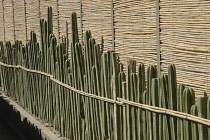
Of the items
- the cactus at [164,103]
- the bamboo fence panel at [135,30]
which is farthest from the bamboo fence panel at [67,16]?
the cactus at [164,103]

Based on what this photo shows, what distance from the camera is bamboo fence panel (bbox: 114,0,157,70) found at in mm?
6324

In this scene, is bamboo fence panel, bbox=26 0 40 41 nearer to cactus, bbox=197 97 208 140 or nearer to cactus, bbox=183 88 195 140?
cactus, bbox=183 88 195 140

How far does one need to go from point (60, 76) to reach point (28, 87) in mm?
2223

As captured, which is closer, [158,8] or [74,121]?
[158,8]

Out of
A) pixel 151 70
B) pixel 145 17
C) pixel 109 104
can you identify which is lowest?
pixel 109 104

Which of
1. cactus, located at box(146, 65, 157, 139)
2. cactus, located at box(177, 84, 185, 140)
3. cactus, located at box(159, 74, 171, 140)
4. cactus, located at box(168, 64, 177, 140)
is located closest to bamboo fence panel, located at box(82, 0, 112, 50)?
cactus, located at box(146, 65, 157, 139)

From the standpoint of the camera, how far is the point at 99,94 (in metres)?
7.14

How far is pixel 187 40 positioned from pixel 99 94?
192 cm

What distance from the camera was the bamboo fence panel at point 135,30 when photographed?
6.32 m

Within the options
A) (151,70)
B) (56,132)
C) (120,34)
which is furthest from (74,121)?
(151,70)

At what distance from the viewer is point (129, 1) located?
6.84 meters

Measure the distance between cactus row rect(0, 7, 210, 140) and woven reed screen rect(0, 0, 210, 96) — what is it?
0.24m

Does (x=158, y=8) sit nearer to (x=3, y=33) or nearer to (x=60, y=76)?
(x=60, y=76)

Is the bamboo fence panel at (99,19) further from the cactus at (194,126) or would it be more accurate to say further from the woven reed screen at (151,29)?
the cactus at (194,126)
